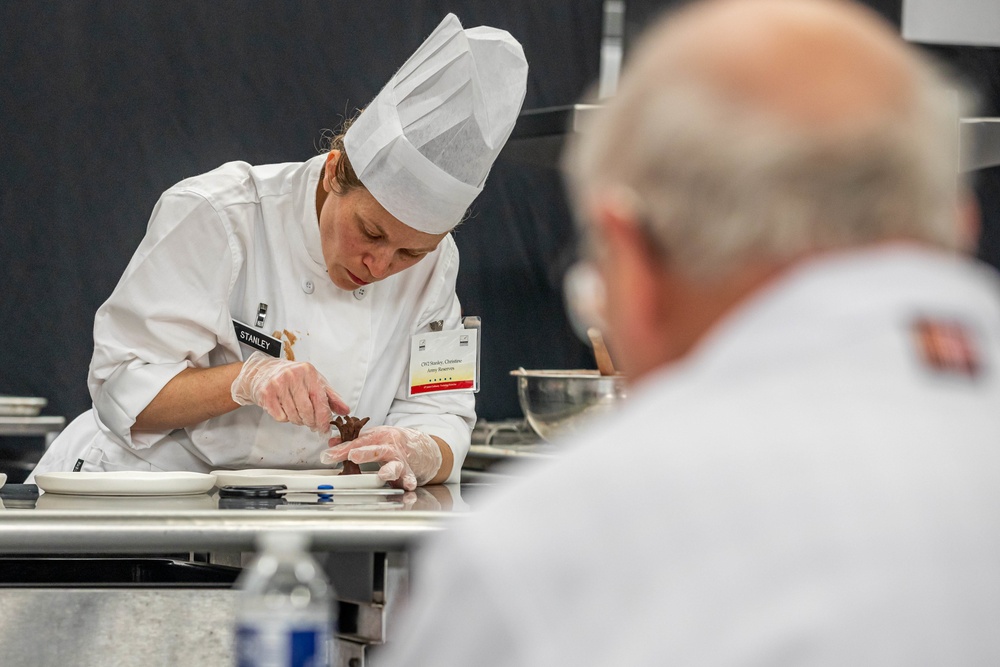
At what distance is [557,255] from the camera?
3.78 m

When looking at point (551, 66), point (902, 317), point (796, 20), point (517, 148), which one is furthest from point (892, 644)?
point (551, 66)

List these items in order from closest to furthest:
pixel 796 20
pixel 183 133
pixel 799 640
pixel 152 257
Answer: pixel 799 640
pixel 796 20
pixel 152 257
pixel 183 133

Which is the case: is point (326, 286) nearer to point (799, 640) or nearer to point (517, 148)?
point (517, 148)

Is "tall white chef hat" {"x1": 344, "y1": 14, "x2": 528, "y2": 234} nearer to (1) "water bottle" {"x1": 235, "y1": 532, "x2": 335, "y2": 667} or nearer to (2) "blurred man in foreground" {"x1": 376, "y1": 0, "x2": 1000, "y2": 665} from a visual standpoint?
(1) "water bottle" {"x1": 235, "y1": 532, "x2": 335, "y2": 667}

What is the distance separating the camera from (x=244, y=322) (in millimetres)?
2145

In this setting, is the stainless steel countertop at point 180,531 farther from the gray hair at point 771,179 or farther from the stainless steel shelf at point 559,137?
the stainless steel shelf at point 559,137

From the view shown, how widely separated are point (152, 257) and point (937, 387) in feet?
5.66

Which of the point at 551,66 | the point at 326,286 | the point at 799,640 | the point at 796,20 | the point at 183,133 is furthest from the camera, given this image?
the point at 551,66

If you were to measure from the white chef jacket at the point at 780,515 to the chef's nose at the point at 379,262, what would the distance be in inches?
61.3

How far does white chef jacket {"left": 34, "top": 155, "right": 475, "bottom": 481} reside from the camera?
2033mm

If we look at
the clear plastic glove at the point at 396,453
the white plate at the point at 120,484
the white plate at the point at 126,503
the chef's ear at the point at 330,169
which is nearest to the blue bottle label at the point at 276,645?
the white plate at the point at 126,503

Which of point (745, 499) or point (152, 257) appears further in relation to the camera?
point (152, 257)

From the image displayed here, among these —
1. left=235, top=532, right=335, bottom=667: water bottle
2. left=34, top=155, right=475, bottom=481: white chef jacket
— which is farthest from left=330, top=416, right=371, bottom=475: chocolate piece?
left=235, top=532, right=335, bottom=667: water bottle

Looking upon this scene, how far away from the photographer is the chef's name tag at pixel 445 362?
2.17 m
